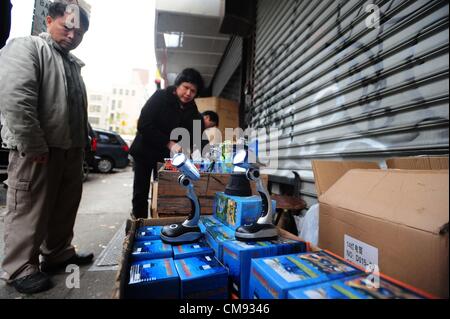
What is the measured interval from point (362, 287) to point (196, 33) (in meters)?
6.55

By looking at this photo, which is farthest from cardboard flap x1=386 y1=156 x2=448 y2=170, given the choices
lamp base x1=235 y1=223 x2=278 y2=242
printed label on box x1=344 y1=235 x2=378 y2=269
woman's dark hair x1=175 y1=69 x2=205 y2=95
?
woman's dark hair x1=175 y1=69 x2=205 y2=95

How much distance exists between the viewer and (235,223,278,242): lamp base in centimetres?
128

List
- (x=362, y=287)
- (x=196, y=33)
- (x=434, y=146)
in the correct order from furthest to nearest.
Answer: (x=196, y=33) → (x=434, y=146) → (x=362, y=287)

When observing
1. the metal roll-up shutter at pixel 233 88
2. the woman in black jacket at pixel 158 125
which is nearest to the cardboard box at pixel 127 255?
the woman in black jacket at pixel 158 125

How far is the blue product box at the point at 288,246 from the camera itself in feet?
4.09

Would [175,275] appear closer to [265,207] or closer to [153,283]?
[153,283]

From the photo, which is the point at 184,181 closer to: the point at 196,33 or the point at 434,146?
the point at 434,146

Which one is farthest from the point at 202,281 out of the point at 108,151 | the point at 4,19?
the point at 108,151

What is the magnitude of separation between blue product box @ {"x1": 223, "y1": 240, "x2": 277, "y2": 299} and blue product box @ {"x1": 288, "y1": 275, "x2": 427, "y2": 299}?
0.35 metres

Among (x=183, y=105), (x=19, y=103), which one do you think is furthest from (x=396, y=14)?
(x=19, y=103)

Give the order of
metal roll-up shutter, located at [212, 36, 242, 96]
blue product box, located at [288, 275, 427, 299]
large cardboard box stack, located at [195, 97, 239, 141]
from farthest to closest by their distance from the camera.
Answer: large cardboard box stack, located at [195, 97, 239, 141]
metal roll-up shutter, located at [212, 36, 242, 96]
blue product box, located at [288, 275, 427, 299]

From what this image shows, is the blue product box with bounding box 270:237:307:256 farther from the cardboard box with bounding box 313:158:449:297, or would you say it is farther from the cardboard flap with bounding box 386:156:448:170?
the cardboard flap with bounding box 386:156:448:170
